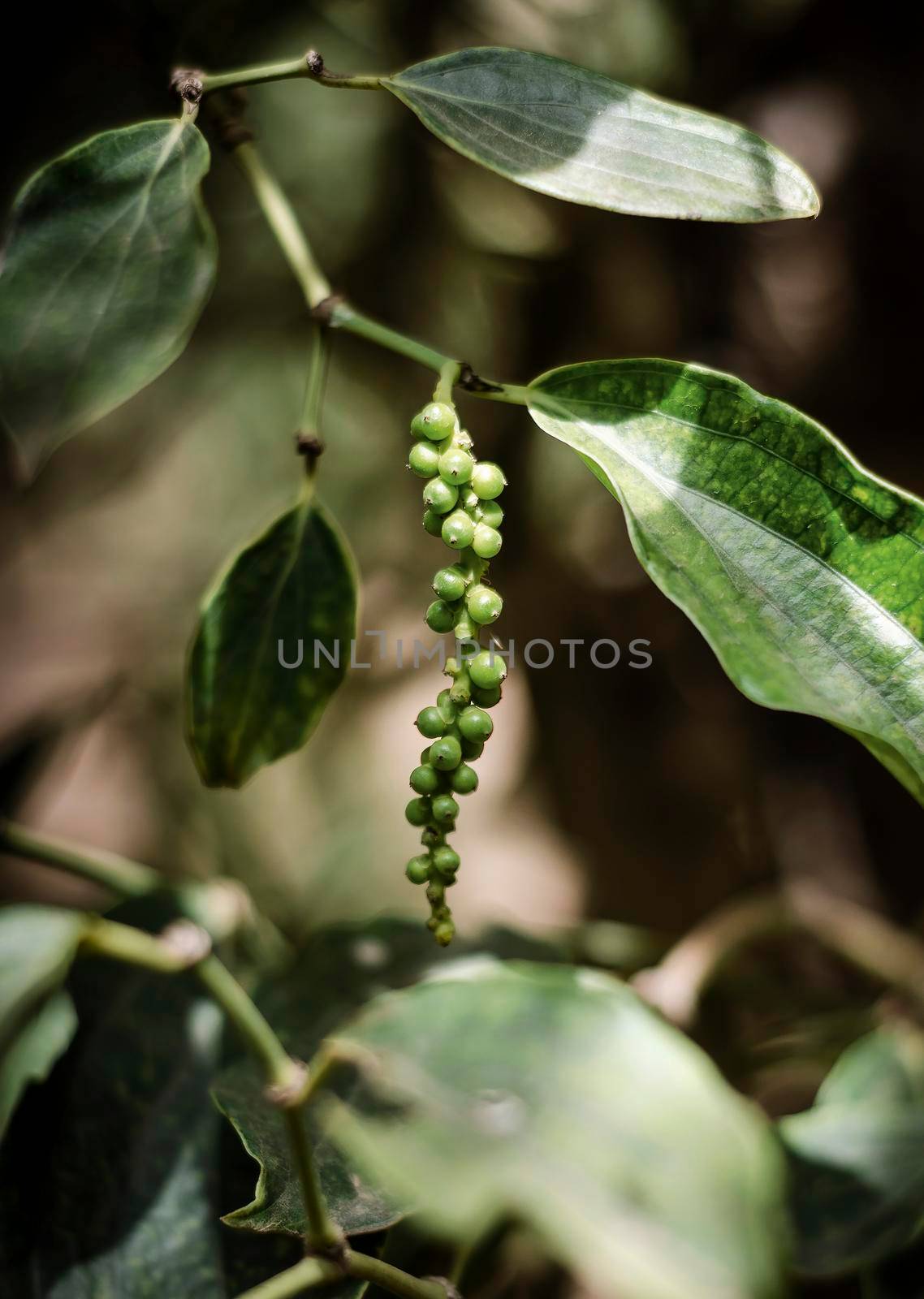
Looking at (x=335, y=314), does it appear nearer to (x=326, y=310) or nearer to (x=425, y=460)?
(x=326, y=310)

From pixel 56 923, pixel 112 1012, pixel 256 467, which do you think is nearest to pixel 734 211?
pixel 56 923

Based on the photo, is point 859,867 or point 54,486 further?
point 54,486

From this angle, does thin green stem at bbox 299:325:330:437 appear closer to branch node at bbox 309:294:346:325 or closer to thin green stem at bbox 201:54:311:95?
branch node at bbox 309:294:346:325

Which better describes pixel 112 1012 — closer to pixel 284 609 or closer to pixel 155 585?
pixel 284 609

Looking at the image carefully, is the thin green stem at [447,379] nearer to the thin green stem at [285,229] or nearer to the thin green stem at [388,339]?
the thin green stem at [388,339]

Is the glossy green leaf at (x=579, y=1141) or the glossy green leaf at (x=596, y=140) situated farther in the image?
→ the glossy green leaf at (x=596, y=140)

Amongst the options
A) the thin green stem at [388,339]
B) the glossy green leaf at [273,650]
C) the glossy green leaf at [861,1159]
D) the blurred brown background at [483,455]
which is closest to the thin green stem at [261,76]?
the thin green stem at [388,339]

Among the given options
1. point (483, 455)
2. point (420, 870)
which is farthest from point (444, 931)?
point (483, 455)
